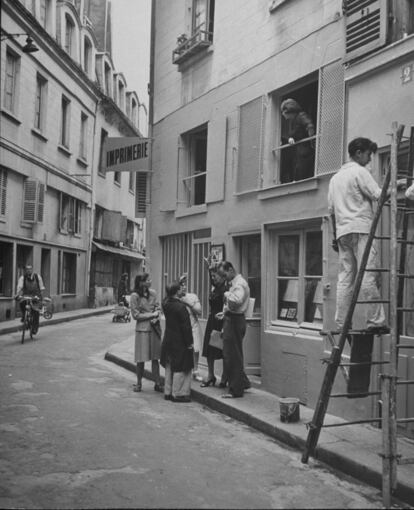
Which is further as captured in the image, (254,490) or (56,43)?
(56,43)

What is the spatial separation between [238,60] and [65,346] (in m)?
8.10

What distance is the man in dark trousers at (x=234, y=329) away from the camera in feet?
27.6

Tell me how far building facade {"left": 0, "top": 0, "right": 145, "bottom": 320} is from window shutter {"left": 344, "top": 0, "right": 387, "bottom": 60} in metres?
8.68

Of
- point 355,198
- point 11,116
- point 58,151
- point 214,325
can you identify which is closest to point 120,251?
point 58,151

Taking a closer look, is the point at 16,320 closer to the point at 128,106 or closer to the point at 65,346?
the point at 65,346

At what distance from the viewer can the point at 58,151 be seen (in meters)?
23.8

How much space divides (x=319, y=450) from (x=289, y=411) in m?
1.03

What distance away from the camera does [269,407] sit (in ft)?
25.3

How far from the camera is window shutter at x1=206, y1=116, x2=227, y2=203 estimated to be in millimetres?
10406

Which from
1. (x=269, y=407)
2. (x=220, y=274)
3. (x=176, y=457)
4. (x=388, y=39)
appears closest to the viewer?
(x=176, y=457)

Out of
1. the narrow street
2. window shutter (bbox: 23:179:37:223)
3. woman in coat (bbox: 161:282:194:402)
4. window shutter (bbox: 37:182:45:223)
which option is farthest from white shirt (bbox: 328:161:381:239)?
window shutter (bbox: 37:182:45:223)

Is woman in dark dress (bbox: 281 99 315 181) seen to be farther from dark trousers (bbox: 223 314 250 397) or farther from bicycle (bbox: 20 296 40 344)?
bicycle (bbox: 20 296 40 344)

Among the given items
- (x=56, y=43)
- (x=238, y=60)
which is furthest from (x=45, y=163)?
(x=238, y=60)

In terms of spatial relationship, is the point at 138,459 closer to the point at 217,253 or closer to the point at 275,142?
the point at 217,253
